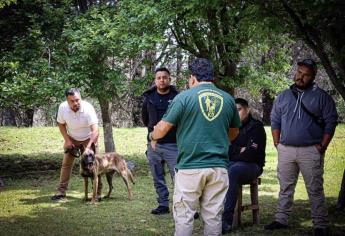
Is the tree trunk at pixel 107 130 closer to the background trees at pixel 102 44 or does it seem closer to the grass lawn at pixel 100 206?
the grass lawn at pixel 100 206

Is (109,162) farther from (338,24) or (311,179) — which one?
(338,24)

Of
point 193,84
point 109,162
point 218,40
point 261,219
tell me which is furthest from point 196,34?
point 193,84

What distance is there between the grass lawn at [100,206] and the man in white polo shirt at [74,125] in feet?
1.91

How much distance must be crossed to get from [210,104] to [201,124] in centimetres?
19

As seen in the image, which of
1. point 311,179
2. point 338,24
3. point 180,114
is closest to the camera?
point 180,114

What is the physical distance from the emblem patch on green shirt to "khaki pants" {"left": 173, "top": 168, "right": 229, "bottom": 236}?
0.47m

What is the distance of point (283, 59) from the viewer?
12.7 meters

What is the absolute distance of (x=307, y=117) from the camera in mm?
5906

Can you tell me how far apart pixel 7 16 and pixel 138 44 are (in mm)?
3332

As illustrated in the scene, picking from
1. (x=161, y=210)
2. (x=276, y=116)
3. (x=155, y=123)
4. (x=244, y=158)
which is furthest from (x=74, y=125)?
(x=276, y=116)

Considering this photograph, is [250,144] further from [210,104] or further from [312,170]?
[210,104]

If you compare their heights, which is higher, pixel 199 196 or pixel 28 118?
pixel 28 118

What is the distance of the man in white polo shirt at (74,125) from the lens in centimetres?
824

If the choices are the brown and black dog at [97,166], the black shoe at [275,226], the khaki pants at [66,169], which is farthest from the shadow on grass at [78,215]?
the black shoe at [275,226]
